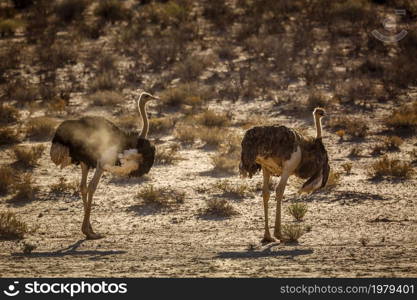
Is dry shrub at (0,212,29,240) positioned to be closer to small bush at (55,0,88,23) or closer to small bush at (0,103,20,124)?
small bush at (0,103,20,124)

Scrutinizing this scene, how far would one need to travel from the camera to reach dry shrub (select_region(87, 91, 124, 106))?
17.4 meters

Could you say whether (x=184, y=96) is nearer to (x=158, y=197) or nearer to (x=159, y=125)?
(x=159, y=125)

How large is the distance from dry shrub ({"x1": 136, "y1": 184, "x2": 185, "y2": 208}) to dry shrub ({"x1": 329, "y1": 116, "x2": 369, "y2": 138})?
4392mm

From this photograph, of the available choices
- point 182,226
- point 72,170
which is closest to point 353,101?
point 72,170

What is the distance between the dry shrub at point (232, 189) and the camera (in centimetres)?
1220

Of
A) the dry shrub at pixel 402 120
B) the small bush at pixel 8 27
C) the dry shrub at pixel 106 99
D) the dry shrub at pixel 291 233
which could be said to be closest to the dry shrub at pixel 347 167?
the dry shrub at pixel 402 120

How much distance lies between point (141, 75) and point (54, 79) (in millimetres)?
1951

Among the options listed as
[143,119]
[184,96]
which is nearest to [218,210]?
Answer: [143,119]

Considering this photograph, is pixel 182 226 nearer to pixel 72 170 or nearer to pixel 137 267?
pixel 137 267

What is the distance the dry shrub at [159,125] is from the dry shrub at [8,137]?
2405 mm

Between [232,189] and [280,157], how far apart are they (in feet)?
8.42

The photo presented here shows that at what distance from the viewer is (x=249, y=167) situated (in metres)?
9.80

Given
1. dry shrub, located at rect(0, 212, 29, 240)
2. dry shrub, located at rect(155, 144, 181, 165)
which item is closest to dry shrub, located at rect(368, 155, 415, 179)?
dry shrub, located at rect(155, 144, 181, 165)

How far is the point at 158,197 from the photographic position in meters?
11.9
